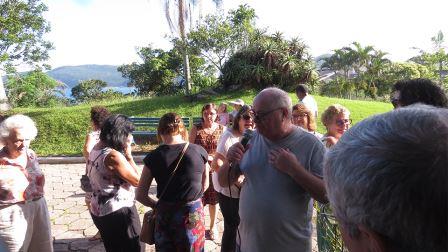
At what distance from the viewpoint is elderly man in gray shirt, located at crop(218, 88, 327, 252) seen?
7.55 feet

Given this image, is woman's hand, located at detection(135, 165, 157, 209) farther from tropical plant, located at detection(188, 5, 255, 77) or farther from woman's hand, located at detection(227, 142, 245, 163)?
tropical plant, located at detection(188, 5, 255, 77)

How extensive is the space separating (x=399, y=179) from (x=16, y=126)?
9.90 ft

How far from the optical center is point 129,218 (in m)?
3.15

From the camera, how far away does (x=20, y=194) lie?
296cm

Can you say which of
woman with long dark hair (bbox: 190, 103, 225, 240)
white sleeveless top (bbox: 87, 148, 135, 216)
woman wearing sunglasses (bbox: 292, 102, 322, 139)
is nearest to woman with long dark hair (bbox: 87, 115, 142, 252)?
white sleeveless top (bbox: 87, 148, 135, 216)

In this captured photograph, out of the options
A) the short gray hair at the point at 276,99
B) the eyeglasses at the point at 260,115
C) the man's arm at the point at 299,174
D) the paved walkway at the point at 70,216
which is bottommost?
the paved walkway at the point at 70,216

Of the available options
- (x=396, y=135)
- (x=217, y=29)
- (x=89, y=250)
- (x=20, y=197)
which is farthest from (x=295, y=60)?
(x=396, y=135)

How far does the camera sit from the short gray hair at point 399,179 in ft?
2.54

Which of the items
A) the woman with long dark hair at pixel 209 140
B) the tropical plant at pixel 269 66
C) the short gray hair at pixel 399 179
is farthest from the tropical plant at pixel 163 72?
the short gray hair at pixel 399 179

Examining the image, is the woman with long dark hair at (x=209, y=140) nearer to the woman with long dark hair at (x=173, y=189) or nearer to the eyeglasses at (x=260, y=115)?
the woman with long dark hair at (x=173, y=189)

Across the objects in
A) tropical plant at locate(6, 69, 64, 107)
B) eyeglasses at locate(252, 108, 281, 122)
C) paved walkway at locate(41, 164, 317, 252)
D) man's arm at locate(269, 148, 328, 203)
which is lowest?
paved walkway at locate(41, 164, 317, 252)

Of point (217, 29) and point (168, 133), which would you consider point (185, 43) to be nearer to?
point (217, 29)

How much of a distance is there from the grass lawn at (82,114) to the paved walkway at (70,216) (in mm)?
2957

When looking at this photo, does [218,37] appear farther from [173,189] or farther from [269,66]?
[173,189]
